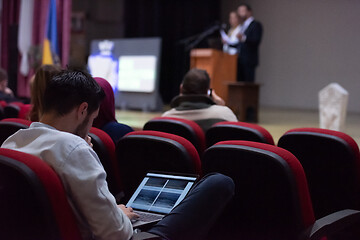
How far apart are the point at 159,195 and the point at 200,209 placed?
0.63 feet

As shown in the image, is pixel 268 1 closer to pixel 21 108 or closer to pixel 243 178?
pixel 21 108

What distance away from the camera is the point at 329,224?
142 centimetres

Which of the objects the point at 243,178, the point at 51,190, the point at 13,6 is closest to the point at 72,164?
the point at 51,190

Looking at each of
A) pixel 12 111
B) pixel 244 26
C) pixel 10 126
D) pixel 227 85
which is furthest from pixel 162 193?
pixel 244 26

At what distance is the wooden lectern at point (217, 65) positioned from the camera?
225 inches

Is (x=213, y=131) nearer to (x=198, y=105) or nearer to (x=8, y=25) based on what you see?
(x=198, y=105)

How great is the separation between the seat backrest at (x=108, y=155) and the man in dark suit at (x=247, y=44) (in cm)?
456

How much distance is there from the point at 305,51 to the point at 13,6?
222 inches

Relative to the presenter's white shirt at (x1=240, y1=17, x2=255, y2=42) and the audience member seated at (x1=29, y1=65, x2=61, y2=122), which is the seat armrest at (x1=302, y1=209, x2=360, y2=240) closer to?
the audience member seated at (x1=29, y1=65, x2=61, y2=122)

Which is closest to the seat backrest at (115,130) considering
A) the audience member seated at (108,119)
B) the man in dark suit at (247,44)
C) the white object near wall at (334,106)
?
the audience member seated at (108,119)

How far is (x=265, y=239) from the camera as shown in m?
1.42

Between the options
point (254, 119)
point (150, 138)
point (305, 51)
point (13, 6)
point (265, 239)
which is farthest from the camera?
point (305, 51)

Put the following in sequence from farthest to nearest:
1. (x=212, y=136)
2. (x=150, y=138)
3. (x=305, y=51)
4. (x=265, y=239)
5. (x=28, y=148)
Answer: (x=305, y=51), (x=212, y=136), (x=150, y=138), (x=265, y=239), (x=28, y=148)

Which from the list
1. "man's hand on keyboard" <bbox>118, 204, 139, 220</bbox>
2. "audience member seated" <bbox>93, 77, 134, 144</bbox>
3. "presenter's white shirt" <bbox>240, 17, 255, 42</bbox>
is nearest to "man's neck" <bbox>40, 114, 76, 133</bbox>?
"man's hand on keyboard" <bbox>118, 204, 139, 220</bbox>
